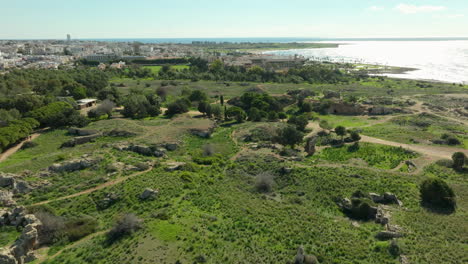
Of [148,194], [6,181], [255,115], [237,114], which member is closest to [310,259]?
[148,194]

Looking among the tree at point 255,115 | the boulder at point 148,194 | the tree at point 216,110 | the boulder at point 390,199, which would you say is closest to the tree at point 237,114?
the tree at point 255,115

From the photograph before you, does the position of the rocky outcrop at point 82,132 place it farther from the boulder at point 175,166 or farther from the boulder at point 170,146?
the boulder at point 175,166

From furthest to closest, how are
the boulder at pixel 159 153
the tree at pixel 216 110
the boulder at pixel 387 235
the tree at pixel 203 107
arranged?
1. the tree at pixel 203 107
2. the tree at pixel 216 110
3. the boulder at pixel 159 153
4. the boulder at pixel 387 235

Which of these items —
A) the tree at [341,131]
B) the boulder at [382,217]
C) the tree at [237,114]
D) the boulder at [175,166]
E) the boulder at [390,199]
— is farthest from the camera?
the tree at [237,114]

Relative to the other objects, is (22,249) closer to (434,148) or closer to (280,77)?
(434,148)

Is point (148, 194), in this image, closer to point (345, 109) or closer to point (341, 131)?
point (341, 131)

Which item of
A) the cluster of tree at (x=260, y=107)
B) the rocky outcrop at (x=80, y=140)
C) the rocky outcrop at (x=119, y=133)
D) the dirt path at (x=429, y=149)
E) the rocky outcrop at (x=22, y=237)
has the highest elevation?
the cluster of tree at (x=260, y=107)

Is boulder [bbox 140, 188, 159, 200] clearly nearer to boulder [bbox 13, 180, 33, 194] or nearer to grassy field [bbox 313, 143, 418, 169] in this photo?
boulder [bbox 13, 180, 33, 194]
